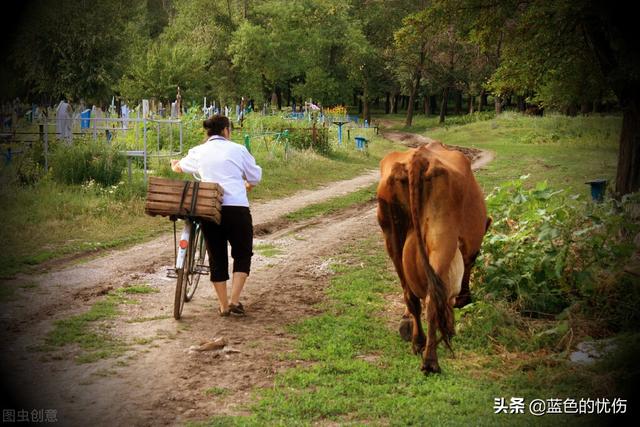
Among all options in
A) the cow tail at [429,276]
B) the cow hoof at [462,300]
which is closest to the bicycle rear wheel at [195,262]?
the cow hoof at [462,300]

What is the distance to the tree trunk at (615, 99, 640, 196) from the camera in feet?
41.7

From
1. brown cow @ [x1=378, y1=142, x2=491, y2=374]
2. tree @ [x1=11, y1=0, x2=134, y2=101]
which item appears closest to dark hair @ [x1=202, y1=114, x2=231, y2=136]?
brown cow @ [x1=378, y1=142, x2=491, y2=374]

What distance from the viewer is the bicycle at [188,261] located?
6699 millimetres

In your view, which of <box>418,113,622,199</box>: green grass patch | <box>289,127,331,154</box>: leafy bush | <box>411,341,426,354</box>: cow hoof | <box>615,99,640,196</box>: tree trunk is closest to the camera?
<box>411,341,426,354</box>: cow hoof

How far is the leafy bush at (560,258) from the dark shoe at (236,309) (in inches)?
94.2

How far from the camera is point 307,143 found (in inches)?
1035

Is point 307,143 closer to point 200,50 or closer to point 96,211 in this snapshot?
point 96,211

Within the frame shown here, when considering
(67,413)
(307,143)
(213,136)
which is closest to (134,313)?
(213,136)

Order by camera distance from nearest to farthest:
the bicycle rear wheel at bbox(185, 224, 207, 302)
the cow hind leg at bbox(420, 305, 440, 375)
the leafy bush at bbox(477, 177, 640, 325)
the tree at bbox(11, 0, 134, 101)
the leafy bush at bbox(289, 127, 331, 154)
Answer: the cow hind leg at bbox(420, 305, 440, 375) < the leafy bush at bbox(477, 177, 640, 325) < the bicycle rear wheel at bbox(185, 224, 207, 302) < the leafy bush at bbox(289, 127, 331, 154) < the tree at bbox(11, 0, 134, 101)

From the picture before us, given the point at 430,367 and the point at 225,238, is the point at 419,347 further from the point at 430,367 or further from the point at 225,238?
the point at 225,238

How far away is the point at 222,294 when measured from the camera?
7.02 meters

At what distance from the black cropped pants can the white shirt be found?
0.39ft

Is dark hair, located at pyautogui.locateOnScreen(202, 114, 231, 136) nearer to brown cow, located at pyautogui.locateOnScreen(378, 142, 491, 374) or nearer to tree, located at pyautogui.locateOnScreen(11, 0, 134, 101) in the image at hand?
brown cow, located at pyautogui.locateOnScreen(378, 142, 491, 374)

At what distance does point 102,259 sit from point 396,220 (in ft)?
18.5
